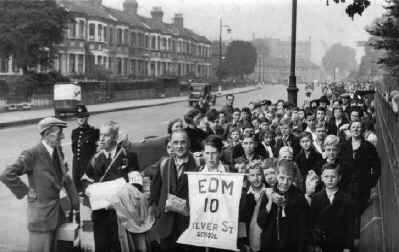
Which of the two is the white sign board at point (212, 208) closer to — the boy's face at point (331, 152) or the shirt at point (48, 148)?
the shirt at point (48, 148)

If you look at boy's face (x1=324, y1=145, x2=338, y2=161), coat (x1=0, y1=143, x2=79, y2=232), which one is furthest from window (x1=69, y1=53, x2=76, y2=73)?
coat (x1=0, y1=143, x2=79, y2=232)

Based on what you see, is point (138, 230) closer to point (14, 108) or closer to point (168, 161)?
point (168, 161)

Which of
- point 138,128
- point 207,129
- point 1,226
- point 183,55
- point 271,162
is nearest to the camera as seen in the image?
point 271,162

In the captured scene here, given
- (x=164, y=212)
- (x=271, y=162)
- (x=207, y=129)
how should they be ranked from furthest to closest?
1. (x=207, y=129)
2. (x=271, y=162)
3. (x=164, y=212)

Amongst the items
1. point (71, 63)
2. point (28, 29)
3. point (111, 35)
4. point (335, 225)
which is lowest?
point (335, 225)

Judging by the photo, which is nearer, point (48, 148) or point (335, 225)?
point (335, 225)

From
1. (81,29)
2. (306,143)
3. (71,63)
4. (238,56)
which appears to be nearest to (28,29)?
(71,63)

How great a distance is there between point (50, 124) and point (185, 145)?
4.13 ft

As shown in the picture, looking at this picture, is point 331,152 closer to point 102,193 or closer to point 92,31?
point 102,193

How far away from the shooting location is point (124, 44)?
7644 centimetres

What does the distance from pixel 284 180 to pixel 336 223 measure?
70 centimetres

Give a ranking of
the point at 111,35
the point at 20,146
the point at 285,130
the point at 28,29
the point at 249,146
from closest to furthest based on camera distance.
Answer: the point at 249,146
the point at 285,130
the point at 20,146
the point at 28,29
the point at 111,35

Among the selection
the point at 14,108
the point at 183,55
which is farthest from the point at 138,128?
the point at 183,55

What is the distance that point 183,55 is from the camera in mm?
98312
